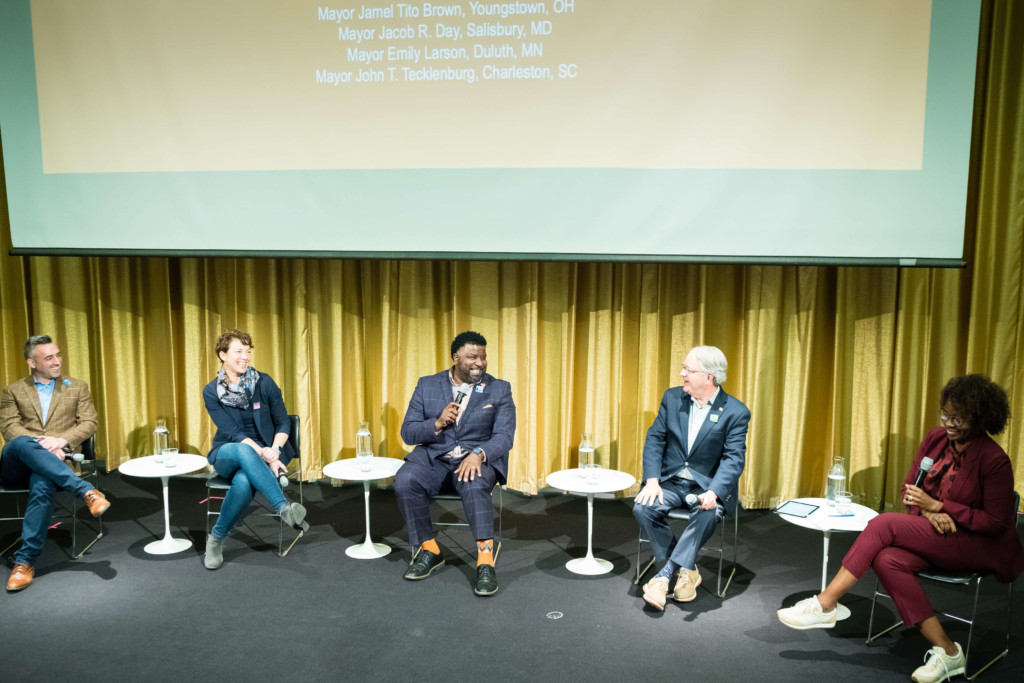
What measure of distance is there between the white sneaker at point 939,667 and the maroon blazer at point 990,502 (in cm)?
35

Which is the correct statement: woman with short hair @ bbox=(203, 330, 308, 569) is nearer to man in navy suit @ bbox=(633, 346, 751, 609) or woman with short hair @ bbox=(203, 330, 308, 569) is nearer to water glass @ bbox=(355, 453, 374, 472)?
water glass @ bbox=(355, 453, 374, 472)

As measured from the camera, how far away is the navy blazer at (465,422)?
398cm

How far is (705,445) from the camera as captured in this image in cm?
364

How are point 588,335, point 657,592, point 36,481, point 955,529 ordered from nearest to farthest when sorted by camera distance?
point 955,529 < point 657,592 < point 36,481 < point 588,335

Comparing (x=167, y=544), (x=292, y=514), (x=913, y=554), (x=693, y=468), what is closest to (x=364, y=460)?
(x=292, y=514)

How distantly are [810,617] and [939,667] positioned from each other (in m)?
0.48

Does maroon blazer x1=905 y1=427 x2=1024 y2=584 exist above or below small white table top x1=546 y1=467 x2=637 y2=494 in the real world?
above

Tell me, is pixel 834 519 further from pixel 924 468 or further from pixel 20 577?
pixel 20 577

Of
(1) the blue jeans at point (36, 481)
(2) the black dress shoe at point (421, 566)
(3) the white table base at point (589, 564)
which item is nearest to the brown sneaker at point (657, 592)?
(3) the white table base at point (589, 564)

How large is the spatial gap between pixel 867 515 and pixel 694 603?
0.84m

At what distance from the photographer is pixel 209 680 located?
2885 millimetres

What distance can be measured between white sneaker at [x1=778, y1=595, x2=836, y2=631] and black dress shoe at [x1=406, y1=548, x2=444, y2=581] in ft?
5.33

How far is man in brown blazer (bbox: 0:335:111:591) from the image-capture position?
12.2 feet

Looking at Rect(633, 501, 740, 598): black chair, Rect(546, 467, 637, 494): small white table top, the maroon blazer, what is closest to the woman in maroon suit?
the maroon blazer
